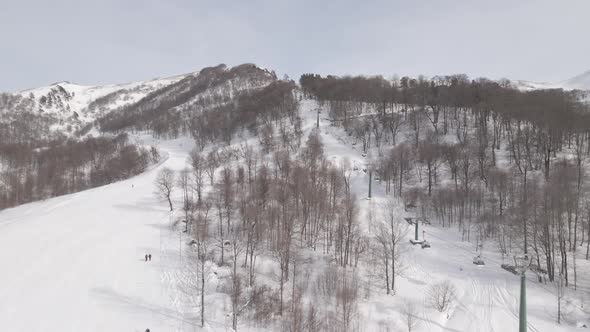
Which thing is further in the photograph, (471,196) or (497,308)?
(471,196)

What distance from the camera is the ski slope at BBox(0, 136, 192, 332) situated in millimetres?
23844

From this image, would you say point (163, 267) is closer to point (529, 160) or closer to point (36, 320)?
point (36, 320)

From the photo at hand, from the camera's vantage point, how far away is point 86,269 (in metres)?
31.0

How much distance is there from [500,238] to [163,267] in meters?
→ 41.6

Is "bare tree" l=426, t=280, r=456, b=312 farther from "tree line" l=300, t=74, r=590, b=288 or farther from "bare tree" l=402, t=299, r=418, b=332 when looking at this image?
"tree line" l=300, t=74, r=590, b=288

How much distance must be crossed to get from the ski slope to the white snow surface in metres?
0.08

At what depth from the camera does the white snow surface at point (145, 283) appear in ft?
79.0

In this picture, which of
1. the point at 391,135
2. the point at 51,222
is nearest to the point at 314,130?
the point at 391,135

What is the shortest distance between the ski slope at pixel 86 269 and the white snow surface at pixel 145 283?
0.08m

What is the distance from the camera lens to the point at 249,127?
10012cm

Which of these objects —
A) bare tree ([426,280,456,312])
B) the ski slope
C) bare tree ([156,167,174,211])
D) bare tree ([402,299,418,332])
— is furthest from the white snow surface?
bare tree ([156,167,174,211])

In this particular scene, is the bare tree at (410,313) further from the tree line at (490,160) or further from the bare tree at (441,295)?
the tree line at (490,160)

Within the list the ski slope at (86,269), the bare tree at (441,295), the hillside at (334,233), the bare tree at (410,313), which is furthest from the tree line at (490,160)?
the ski slope at (86,269)

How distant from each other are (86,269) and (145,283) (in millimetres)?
6874
